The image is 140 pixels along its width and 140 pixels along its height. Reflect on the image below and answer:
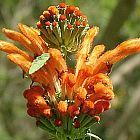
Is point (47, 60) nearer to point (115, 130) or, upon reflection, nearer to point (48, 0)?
point (115, 130)

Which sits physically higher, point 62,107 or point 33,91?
point 33,91

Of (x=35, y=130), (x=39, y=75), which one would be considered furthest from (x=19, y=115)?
(x=39, y=75)

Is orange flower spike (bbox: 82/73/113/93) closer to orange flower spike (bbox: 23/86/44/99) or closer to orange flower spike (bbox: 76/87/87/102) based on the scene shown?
orange flower spike (bbox: 76/87/87/102)

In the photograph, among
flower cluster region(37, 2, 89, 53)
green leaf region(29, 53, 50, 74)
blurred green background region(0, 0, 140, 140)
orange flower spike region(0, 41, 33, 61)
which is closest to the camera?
green leaf region(29, 53, 50, 74)

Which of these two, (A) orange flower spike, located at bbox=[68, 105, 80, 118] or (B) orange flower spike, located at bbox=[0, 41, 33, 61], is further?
(B) orange flower spike, located at bbox=[0, 41, 33, 61]

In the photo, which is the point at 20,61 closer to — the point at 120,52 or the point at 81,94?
the point at 81,94

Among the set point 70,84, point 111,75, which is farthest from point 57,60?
point 111,75

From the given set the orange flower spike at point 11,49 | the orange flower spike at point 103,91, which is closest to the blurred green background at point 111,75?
the orange flower spike at point 11,49

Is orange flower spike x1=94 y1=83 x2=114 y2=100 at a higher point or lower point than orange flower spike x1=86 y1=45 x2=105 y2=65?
lower

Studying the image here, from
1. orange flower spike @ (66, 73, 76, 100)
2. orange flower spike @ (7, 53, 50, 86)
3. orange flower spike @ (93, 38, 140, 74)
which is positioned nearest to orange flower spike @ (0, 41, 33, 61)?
orange flower spike @ (7, 53, 50, 86)

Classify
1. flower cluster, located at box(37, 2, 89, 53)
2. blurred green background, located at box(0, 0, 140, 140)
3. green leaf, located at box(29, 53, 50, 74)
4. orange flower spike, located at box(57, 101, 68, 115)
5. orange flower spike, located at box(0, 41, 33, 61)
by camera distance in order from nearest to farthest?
green leaf, located at box(29, 53, 50, 74)
orange flower spike, located at box(57, 101, 68, 115)
flower cluster, located at box(37, 2, 89, 53)
orange flower spike, located at box(0, 41, 33, 61)
blurred green background, located at box(0, 0, 140, 140)
